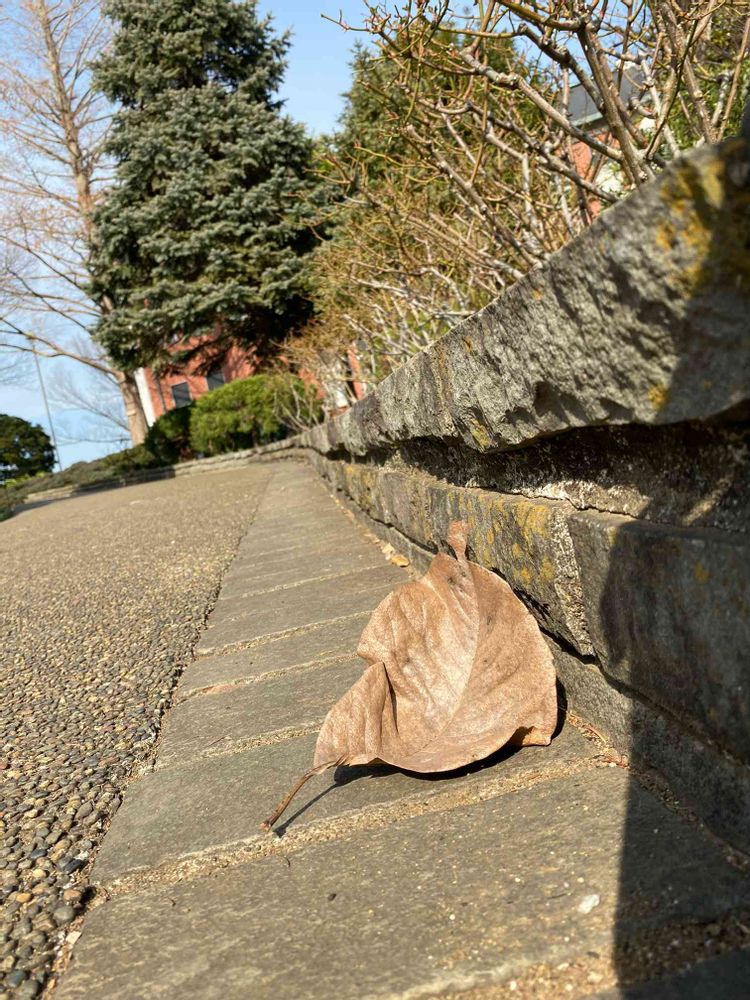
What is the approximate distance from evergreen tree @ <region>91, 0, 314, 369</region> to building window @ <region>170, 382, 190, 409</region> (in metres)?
13.0

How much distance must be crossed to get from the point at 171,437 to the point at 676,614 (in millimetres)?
18676

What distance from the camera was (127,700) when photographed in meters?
2.24

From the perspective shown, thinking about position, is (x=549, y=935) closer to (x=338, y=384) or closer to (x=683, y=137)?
(x=683, y=137)

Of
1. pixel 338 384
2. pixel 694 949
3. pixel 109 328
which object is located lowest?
pixel 694 949

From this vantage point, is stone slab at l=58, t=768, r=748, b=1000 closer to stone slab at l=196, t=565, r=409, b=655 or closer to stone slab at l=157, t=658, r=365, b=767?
stone slab at l=157, t=658, r=365, b=767

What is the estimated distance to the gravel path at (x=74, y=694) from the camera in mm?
1256

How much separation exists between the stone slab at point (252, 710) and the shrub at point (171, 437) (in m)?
17.3

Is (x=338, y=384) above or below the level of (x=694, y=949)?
above

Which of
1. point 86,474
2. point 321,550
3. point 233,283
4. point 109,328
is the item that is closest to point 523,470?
point 321,550

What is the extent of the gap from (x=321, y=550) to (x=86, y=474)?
19617mm

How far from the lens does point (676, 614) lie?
101cm

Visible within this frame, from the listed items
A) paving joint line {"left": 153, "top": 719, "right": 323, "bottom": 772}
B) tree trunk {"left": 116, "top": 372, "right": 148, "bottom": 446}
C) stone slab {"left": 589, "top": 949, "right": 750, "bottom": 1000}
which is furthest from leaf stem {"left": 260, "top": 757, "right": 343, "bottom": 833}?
tree trunk {"left": 116, "top": 372, "right": 148, "bottom": 446}

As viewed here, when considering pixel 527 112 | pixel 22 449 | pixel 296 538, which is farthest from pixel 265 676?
pixel 22 449

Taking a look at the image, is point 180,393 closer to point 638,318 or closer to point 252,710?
point 252,710
